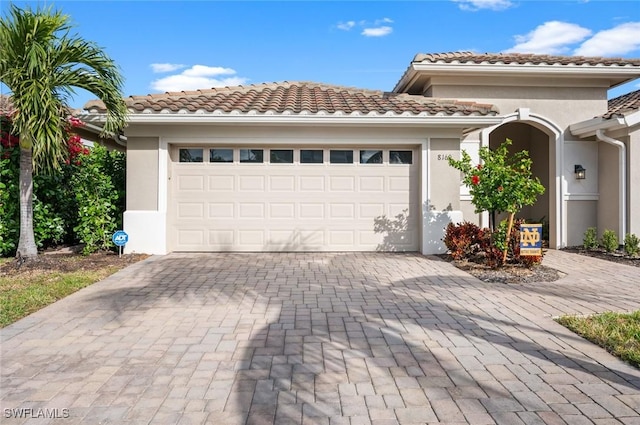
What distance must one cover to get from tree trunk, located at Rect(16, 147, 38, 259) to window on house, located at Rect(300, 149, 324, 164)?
5.50 metres

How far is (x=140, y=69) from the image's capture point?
344 inches

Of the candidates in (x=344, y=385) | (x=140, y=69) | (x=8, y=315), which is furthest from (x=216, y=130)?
(x=344, y=385)

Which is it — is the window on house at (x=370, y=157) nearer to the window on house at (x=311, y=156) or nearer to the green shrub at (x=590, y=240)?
the window on house at (x=311, y=156)

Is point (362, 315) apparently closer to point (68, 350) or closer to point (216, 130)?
point (68, 350)

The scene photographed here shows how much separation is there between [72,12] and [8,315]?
537cm

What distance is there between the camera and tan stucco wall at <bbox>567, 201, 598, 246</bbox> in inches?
413

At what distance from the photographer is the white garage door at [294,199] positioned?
30.6 feet

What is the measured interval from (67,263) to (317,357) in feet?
20.1

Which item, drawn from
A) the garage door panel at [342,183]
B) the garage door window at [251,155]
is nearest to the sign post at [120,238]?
the garage door window at [251,155]

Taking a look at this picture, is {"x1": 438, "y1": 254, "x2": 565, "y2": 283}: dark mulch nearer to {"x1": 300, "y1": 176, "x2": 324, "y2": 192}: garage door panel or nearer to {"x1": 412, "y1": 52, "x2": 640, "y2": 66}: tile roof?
{"x1": 300, "y1": 176, "x2": 324, "y2": 192}: garage door panel

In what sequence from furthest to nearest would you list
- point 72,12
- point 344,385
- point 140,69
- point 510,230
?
point 140,69 → point 510,230 → point 72,12 → point 344,385

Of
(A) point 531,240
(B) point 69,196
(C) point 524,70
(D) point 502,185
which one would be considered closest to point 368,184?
(D) point 502,185

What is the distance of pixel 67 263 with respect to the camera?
7.26 m

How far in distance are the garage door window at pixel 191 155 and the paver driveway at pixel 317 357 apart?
403cm
